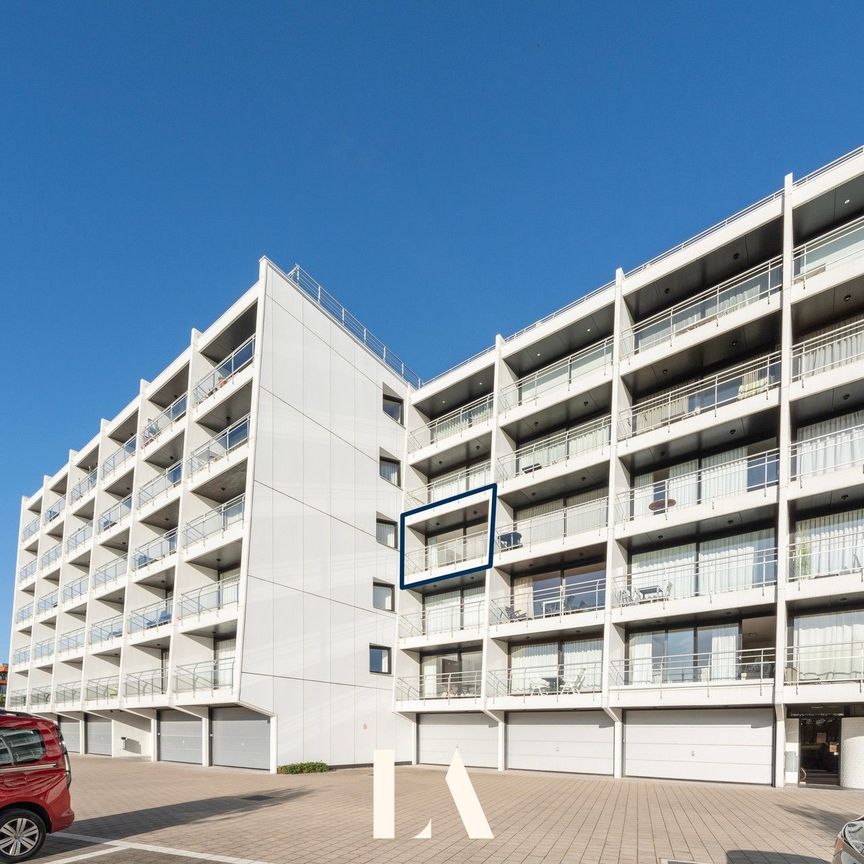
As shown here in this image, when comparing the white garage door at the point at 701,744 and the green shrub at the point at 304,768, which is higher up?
the white garage door at the point at 701,744

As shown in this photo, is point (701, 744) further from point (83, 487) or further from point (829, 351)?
point (83, 487)

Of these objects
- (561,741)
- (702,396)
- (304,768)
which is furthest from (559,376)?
(304,768)

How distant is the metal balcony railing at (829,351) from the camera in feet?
63.3

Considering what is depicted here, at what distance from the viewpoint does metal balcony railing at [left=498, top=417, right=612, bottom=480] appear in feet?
83.3

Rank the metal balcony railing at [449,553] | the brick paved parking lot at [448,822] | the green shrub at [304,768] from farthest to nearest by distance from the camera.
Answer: the metal balcony railing at [449,553], the green shrub at [304,768], the brick paved parking lot at [448,822]

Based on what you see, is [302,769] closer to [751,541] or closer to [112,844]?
[112,844]

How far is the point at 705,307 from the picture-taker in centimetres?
2338

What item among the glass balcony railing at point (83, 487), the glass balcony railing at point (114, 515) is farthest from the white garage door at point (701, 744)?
the glass balcony railing at point (83, 487)

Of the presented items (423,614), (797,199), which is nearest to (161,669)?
(423,614)

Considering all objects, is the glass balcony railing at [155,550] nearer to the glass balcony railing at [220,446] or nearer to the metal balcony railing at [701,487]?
the glass balcony railing at [220,446]

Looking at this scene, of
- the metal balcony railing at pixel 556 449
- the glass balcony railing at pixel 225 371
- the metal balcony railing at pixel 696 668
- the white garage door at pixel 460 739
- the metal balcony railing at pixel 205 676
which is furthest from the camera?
the glass balcony railing at pixel 225 371

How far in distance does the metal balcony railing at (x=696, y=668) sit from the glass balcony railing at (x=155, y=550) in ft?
59.9

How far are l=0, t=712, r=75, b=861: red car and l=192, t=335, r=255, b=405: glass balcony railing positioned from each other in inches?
689

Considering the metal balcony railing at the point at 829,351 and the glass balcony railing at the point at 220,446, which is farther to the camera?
the glass balcony railing at the point at 220,446
